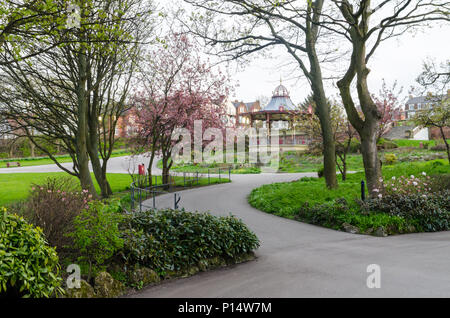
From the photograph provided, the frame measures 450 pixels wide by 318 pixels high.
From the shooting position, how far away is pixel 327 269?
509cm

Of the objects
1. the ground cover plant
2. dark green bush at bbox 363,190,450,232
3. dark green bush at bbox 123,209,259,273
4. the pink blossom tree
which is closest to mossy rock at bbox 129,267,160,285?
the ground cover plant

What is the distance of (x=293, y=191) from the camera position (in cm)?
1254

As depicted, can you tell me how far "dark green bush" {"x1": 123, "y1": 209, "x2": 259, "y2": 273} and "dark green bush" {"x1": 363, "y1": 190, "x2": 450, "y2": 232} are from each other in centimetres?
454

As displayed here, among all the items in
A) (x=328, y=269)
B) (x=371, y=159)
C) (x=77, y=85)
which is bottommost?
(x=328, y=269)

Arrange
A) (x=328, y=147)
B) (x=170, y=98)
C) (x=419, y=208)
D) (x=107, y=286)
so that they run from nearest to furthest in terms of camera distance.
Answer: (x=107, y=286) → (x=419, y=208) → (x=328, y=147) → (x=170, y=98)

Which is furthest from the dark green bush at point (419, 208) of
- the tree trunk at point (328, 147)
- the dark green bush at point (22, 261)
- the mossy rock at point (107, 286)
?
the dark green bush at point (22, 261)

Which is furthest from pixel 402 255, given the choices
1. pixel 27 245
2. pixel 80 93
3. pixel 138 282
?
pixel 80 93

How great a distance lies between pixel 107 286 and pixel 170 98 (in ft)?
45.3

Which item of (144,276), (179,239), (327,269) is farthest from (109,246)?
(327,269)

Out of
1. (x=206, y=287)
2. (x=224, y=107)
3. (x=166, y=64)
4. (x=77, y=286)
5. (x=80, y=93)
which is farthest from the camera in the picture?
(x=224, y=107)

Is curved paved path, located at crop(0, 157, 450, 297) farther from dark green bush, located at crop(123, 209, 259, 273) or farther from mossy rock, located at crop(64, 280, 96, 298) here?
mossy rock, located at crop(64, 280, 96, 298)

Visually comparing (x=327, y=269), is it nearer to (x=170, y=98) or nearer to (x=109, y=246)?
(x=109, y=246)

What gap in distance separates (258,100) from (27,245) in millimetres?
65511
